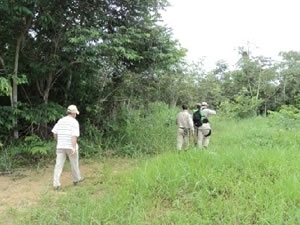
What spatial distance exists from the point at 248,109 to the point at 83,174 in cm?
1470

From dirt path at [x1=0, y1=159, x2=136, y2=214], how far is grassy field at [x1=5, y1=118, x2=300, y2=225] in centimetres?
30

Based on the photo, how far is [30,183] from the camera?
6.96m

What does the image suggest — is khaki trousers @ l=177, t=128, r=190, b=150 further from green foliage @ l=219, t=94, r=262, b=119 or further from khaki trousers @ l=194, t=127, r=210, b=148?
green foliage @ l=219, t=94, r=262, b=119

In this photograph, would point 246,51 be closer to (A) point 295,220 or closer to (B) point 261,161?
(B) point 261,161

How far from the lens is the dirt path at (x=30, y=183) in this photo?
581 centimetres

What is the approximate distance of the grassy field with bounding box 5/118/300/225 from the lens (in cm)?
443

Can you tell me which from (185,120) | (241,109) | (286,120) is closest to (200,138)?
(185,120)

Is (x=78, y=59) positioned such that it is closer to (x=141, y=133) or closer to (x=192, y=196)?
(x=141, y=133)

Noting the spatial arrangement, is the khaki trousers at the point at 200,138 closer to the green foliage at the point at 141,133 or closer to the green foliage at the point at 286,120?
the green foliage at the point at 141,133

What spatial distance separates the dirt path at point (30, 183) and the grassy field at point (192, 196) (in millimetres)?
298

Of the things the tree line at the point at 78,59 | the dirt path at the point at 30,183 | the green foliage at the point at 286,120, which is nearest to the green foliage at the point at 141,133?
the tree line at the point at 78,59

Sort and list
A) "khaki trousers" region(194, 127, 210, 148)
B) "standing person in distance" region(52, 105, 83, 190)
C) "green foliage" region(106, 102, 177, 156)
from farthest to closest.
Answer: "green foliage" region(106, 102, 177, 156) → "khaki trousers" region(194, 127, 210, 148) → "standing person in distance" region(52, 105, 83, 190)

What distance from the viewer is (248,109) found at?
66.0 feet

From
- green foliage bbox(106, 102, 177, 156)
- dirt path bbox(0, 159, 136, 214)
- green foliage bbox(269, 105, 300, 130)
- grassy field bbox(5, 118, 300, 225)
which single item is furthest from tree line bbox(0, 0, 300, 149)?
green foliage bbox(269, 105, 300, 130)
